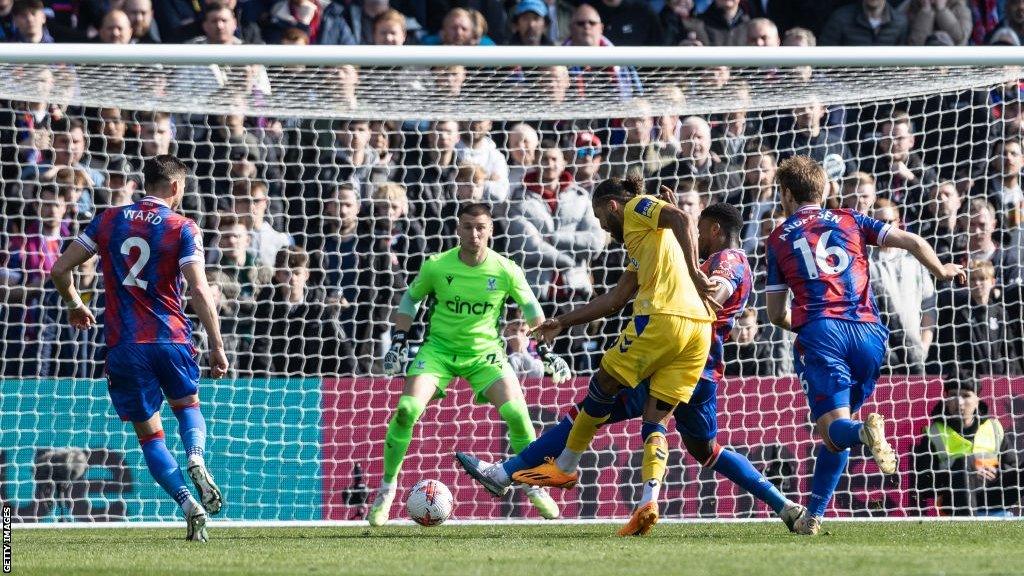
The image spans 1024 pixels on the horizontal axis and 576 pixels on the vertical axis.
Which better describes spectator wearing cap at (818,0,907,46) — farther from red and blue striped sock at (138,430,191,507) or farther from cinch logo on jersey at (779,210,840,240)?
red and blue striped sock at (138,430,191,507)

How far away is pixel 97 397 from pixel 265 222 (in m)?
1.85

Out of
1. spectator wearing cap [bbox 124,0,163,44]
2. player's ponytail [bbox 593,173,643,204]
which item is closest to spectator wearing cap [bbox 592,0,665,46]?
spectator wearing cap [bbox 124,0,163,44]

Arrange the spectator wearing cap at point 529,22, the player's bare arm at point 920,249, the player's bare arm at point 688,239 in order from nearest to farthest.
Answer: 1. the player's bare arm at point 688,239
2. the player's bare arm at point 920,249
3. the spectator wearing cap at point 529,22

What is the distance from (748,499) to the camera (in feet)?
32.6

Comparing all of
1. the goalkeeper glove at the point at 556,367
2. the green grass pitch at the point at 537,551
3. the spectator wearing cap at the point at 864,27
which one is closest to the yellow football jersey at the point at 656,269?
the green grass pitch at the point at 537,551

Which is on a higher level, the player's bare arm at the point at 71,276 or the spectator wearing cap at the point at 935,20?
the spectator wearing cap at the point at 935,20

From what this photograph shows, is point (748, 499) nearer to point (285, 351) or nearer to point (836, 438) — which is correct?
point (836, 438)

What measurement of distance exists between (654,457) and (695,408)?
572 mm

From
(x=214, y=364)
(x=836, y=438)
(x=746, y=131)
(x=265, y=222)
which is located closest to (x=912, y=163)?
(x=746, y=131)

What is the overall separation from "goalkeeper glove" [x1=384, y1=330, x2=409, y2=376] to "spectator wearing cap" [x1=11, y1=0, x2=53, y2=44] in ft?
13.9

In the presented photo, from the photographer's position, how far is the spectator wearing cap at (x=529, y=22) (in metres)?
12.4

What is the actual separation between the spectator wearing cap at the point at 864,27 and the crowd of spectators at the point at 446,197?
1.65 metres

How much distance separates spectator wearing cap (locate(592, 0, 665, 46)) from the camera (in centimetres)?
1309

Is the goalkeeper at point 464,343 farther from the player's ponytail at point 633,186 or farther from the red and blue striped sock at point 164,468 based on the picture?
the red and blue striped sock at point 164,468
